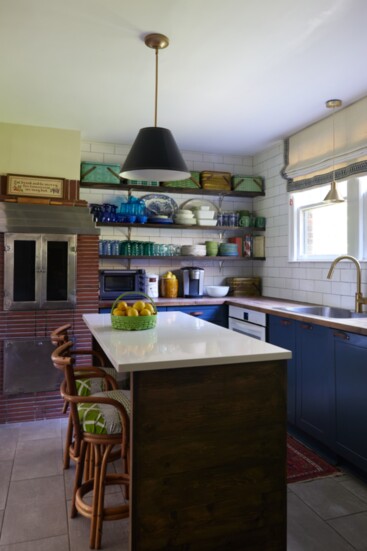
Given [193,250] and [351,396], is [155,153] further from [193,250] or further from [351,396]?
[193,250]

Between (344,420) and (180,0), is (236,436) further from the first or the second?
(180,0)

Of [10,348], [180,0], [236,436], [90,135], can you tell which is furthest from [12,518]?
[90,135]

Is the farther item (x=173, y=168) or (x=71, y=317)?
(x=71, y=317)

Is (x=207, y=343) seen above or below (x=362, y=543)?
above

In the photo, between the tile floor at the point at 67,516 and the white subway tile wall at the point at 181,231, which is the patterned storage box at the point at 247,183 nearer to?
the white subway tile wall at the point at 181,231

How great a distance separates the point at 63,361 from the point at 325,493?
1.68 metres

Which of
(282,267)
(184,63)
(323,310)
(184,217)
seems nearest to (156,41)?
(184,63)

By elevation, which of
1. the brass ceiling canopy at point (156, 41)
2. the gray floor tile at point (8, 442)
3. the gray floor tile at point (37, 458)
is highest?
the brass ceiling canopy at point (156, 41)

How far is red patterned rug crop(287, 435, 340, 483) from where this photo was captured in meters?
2.56

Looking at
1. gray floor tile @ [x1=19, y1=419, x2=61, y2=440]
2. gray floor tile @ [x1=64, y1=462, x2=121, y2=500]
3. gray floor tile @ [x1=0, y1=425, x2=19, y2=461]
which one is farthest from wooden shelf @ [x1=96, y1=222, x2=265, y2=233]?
gray floor tile @ [x1=64, y1=462, x2=121, y2=500]

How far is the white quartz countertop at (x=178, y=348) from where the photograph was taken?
5.13 feet

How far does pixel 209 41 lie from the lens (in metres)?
2.45

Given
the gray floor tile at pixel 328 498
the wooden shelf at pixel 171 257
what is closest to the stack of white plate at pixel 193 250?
the wooden shelf at pixel 171 257

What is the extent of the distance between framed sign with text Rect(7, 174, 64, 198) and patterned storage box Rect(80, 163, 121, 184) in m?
0.38
